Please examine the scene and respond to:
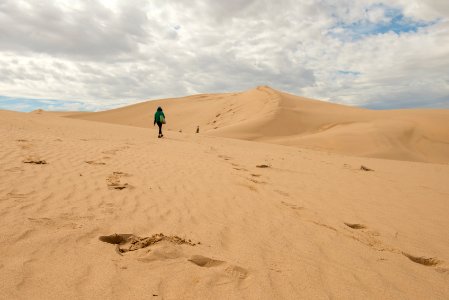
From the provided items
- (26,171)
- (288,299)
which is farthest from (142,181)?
(288,299)

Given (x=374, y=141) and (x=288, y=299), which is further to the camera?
(x=374, y=141)

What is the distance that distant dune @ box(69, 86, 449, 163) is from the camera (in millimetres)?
17141

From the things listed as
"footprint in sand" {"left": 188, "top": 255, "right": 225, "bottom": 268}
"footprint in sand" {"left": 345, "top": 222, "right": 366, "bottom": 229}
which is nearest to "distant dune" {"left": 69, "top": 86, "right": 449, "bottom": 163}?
"footprint in sand" {"left": 345, "top": 222, "right": 366, "bottom": 229}

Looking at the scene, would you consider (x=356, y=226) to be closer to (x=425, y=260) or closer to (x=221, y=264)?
(x=425, y=260)

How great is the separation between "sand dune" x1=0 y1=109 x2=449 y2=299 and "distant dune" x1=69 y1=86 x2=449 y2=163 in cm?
1011

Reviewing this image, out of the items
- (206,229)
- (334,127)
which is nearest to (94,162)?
(206,229)

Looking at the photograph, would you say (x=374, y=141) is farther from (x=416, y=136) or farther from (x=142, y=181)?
(x=142, y=181)

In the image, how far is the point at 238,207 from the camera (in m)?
4.68

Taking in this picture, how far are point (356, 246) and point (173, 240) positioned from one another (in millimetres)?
1984

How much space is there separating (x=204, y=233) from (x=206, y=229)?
13 cm

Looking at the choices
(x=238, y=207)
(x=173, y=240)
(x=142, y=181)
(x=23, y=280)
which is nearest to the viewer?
(x=23, y=280)

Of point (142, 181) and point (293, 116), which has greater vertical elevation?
point (293, 116)

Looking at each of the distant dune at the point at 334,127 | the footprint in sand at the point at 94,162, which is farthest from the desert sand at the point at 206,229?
the distant dune at the point at 334,127

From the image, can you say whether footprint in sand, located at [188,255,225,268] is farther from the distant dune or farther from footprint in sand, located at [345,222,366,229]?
the distant dune
